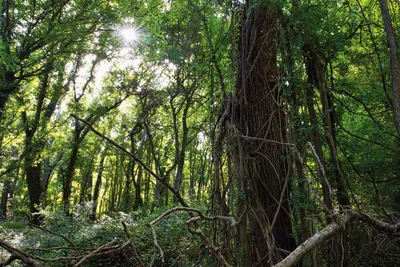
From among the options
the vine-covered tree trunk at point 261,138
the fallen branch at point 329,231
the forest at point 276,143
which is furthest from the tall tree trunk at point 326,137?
the vine-covered tree trunk at point 261,138

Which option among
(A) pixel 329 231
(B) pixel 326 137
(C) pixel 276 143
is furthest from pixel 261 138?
(A) pixel 329 231

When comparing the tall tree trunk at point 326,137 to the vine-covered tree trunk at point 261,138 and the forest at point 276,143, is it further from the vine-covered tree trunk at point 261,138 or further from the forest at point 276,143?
the vine-covered tree trunk at point 261,138

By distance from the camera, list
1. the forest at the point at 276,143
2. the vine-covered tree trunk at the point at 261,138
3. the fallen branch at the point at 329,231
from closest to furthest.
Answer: the fallen branch at the point at 329,231 → the forest at the point at 276,143 → the vine-covered tree trunk at the point at 261,138

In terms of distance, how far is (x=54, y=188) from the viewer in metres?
25.1

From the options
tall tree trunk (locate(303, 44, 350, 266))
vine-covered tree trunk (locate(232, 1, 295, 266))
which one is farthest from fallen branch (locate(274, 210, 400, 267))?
vine-covered tree trunk (locate(232, 1, 295, 266))

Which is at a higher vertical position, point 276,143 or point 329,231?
point 276,143

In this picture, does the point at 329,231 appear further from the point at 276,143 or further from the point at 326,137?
the point at 326,137

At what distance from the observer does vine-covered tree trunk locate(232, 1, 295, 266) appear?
2.96m

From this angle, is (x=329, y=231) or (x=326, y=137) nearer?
(x=329, y=231)

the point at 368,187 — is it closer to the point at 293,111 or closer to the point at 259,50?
the point at 293,111

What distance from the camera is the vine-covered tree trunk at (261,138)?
2961 mm

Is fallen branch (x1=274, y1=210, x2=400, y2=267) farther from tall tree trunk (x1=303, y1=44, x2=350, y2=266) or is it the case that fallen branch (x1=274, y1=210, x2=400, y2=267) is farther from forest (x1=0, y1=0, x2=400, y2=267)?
tall tree trunk (x1=303, y1=44, x2=350, y2=266)

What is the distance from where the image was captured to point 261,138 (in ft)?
10.0

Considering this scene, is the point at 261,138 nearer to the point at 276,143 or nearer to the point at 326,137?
the point at 276,143
